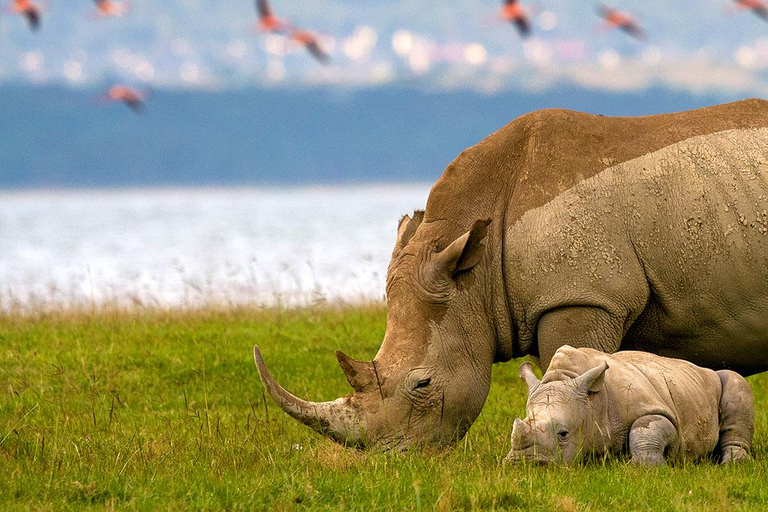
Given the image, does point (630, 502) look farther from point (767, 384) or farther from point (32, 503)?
point (767, 384)

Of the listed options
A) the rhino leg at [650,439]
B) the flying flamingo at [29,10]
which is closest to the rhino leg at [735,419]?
the rhino leg at [650,439]

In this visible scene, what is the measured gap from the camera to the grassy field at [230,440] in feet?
24.3

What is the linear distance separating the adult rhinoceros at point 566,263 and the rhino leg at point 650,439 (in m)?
0.91

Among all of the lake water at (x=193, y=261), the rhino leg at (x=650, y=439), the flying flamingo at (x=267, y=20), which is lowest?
the lake water at (x=193, y=261)

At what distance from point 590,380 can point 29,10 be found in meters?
12.5

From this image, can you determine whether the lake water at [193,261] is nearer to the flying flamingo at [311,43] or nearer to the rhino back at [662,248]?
the flying flamingo at [311,43]

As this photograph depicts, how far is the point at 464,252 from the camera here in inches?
356

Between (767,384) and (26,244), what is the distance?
5986 centimetres

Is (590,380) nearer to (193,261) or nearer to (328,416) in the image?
(328,416)

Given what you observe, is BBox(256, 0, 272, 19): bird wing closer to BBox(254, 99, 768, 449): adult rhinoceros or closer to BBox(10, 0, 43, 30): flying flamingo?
BBox(10, 0, 43, 30): flying flamingo

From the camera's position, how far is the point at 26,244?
6875 cm

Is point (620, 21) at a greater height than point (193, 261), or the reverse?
point (620, 21)

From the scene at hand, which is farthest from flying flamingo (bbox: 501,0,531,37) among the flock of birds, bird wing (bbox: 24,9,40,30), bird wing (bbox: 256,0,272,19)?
bird wing (bbox: 24,9,40,30)

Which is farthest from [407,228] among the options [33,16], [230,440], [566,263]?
[33,16]
